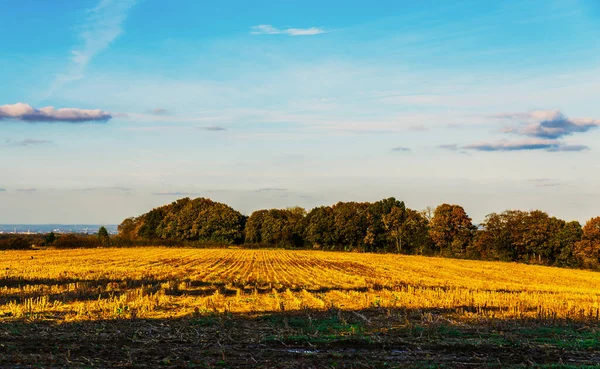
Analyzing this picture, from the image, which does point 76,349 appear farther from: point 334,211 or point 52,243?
point 334,211

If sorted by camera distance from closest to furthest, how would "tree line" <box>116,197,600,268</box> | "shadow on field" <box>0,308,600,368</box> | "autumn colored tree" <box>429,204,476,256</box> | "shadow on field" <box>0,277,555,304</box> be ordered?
1. "shadow on field" <box>0,308,600,368</box>
2. "shadow on field" <box>0,277,555,304</box>
3. "tree line" <box>116,197,600,268</box>
4. "autumn colored tree" <box>429,204,476,256</box>

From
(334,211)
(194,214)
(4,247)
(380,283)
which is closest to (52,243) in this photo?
(4,247)

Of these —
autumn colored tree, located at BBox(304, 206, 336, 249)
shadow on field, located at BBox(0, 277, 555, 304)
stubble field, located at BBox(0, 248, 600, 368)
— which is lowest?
shadow on field, located at BBox(0, 277, 555, 304)

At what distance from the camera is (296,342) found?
1683 centimetres

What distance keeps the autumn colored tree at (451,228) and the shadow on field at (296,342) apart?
9215 centimetres

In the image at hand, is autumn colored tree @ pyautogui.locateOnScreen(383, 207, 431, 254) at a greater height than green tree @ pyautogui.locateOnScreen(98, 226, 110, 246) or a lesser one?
greater

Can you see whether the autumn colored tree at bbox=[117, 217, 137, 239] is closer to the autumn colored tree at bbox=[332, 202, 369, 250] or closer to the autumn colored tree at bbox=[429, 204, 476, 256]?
the autumn colored tree at bbox=[332, 202, 369, 250]

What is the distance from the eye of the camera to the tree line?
97375 mm

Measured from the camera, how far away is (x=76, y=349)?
15.2 m

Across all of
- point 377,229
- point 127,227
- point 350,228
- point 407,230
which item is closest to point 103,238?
point 350,228

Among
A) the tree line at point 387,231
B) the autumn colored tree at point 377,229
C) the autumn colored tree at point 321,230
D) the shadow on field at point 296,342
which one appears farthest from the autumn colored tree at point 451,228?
the shadow on field at point 296,342

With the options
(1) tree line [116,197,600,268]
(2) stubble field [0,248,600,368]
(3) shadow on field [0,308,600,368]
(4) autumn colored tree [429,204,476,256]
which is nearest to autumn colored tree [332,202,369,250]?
(1) tree line [116,197,600,268]

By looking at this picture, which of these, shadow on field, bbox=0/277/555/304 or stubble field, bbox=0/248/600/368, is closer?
stubble field, bbox=0/248/600/368

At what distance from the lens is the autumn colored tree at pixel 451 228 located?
370 ft
